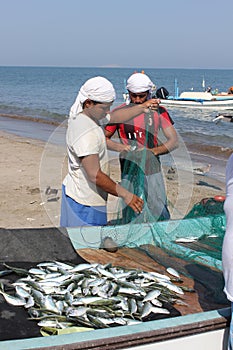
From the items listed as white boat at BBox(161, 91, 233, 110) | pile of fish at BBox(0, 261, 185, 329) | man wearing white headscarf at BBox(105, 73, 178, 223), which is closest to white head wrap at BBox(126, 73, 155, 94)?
man wearing white headscarf at BBox(105, 73, 178, 223)

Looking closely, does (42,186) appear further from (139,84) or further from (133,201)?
(139,84)

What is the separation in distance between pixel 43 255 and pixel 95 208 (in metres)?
0.68

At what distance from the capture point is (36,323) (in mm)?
3996

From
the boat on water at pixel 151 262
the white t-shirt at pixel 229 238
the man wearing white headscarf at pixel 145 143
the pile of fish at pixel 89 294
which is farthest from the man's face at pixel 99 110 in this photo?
the white t-shirt at pixel 229 238

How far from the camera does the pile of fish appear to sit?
4.04 metres

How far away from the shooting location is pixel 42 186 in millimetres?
6336

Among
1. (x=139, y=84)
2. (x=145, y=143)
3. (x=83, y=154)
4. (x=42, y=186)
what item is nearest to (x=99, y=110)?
(x=83, y=154)

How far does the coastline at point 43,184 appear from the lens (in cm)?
620

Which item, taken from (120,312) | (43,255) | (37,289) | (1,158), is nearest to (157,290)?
(120,312)

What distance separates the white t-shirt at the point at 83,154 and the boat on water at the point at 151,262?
19.0 inches

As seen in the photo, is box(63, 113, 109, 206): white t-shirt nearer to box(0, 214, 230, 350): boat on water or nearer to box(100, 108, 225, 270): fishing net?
box(0, 214, 230, 350): boat on water

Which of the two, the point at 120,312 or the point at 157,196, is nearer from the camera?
the point at 120,312

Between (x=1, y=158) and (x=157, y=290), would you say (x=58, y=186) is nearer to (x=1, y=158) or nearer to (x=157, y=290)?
(x=157, y=290)

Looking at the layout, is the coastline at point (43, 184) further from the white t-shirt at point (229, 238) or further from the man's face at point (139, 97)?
the white t-shirt at point (229, 238)
